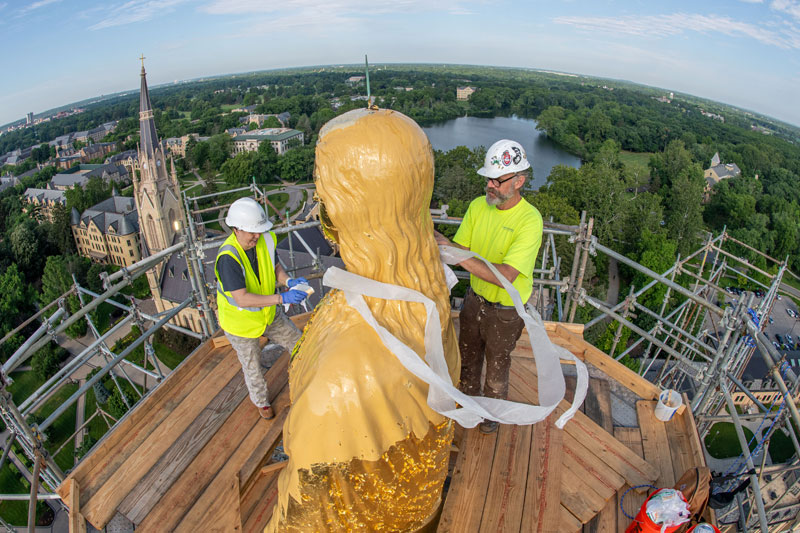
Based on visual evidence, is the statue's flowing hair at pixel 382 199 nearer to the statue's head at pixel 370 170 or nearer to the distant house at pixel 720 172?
the statue's head at pixel 370 170

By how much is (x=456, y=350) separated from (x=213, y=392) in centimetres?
301

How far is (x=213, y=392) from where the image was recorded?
4.36m

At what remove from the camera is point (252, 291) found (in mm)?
3656

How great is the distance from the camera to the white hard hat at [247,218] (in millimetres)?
3320

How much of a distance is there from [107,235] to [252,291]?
4511cm

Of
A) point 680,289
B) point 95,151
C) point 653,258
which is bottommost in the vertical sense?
point 95,151

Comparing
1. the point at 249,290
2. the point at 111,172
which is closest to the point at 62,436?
the point at 249,290

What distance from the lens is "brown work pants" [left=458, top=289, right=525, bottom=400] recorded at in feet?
11.2

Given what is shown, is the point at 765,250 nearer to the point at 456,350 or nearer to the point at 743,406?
the point at 743,406

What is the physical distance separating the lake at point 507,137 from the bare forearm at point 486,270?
52.6 m

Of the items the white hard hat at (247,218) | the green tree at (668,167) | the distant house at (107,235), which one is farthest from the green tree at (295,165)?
the white hard hat at (247,218)

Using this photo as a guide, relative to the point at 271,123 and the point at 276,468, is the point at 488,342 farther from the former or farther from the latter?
the point at 271,123

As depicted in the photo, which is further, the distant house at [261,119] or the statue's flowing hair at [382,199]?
the distant house at [261,119]

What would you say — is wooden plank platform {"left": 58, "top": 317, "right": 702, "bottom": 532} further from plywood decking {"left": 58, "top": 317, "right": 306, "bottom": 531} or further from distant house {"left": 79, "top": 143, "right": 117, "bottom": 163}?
distant house {"left": 79, "top": 143, "right": 117, "bottom": 163}
